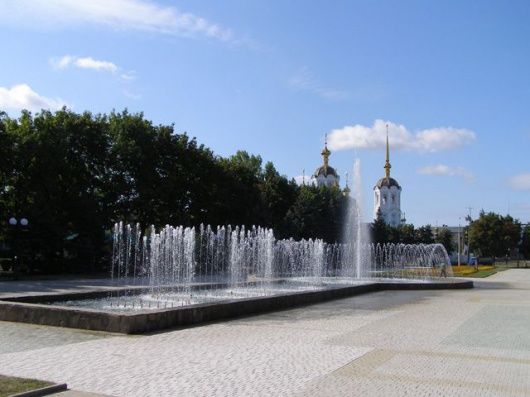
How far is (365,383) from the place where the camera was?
6.75 metres

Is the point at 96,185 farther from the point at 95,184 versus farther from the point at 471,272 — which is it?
the point at 471,272

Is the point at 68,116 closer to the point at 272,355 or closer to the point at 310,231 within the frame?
the point at 310,231

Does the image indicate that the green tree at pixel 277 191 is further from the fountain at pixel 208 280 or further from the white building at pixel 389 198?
the white building at pixel 389 198

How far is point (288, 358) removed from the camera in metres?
8.08

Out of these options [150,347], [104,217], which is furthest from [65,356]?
[104,217]

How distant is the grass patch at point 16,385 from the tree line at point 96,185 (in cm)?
2227

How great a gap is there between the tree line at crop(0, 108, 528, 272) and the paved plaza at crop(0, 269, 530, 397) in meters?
19.5

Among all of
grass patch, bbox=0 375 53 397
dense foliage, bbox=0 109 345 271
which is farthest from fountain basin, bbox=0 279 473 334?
dense foliage, bbox=0 109 345 271

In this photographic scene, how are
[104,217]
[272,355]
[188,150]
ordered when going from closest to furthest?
[272,355]
[104,217]
[188,150]

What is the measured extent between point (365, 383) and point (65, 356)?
4.00 m

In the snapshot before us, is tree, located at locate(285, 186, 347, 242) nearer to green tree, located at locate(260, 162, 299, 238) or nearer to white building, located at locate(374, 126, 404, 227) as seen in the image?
green tree, located at locate(260, 162, 299, 238)

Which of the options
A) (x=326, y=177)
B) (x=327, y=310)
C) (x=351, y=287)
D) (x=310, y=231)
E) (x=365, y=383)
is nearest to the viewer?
(x=365, y=383)

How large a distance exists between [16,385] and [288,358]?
142 inches

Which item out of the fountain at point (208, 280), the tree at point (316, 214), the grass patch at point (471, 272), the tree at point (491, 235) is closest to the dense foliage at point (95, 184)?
the fountain at point (208, 280)
